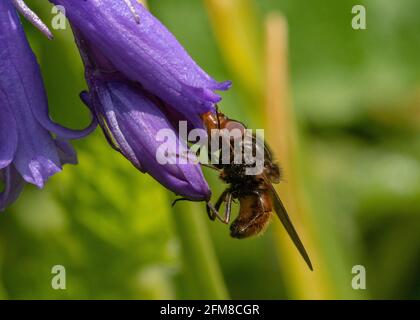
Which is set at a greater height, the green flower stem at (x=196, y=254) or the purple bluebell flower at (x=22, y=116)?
the purple bluebell flower at (x=22, y=116)

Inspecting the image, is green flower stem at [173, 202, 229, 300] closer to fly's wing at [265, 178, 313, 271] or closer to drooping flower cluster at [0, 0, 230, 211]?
fly's wing at [265, 178, 313, 271]

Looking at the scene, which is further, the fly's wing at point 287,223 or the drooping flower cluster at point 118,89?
the fly's wing at point 287,223

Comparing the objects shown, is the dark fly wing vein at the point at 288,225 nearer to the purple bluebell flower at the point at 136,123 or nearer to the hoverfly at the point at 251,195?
the hoverfly at the point at 251,195

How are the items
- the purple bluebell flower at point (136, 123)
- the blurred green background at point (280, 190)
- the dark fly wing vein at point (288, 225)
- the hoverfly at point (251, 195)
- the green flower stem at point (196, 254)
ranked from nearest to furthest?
the purple bluebell flower at point (136, 123), the dark fly wing vein at point (288, 225), the hoverfly at point (251, 195), the green flower stem at point (196, 254), the blurred green background at point (280, 190)

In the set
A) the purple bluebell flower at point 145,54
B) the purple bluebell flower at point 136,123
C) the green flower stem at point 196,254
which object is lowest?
the green flower stem at point 196,254

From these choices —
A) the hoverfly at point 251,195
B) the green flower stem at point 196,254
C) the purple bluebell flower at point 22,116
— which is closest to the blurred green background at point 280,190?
the green flower stem at point 196,254

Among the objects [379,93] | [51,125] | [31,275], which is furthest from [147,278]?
[379,93]

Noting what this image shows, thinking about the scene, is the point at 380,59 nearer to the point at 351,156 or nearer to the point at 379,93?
the point at 379,93
